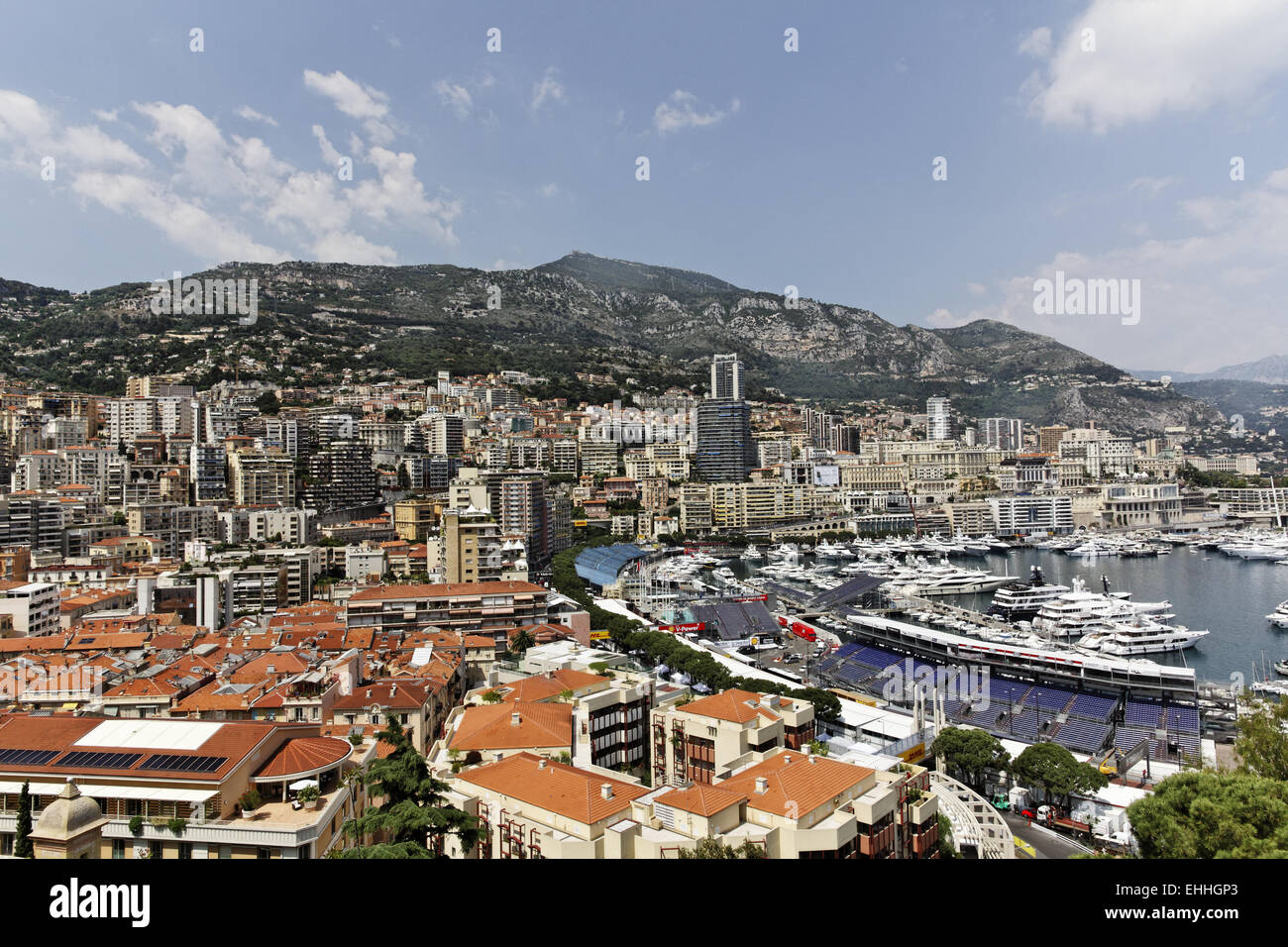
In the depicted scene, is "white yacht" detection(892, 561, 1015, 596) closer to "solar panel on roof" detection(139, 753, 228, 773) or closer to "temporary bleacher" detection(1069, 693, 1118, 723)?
"temporary bleacher" detection(1069, 693, 1118, 723)

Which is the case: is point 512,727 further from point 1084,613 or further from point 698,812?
point 1084,613

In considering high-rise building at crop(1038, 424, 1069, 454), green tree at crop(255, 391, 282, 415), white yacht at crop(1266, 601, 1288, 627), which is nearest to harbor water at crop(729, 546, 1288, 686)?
white yacht at crop(1266, 601, 1288, 627)

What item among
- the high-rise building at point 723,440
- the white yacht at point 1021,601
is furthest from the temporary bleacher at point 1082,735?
the high-rise building at point 723,440

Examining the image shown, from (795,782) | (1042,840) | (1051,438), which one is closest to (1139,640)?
(1042,840)

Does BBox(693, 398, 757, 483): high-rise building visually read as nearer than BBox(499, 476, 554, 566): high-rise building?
No
